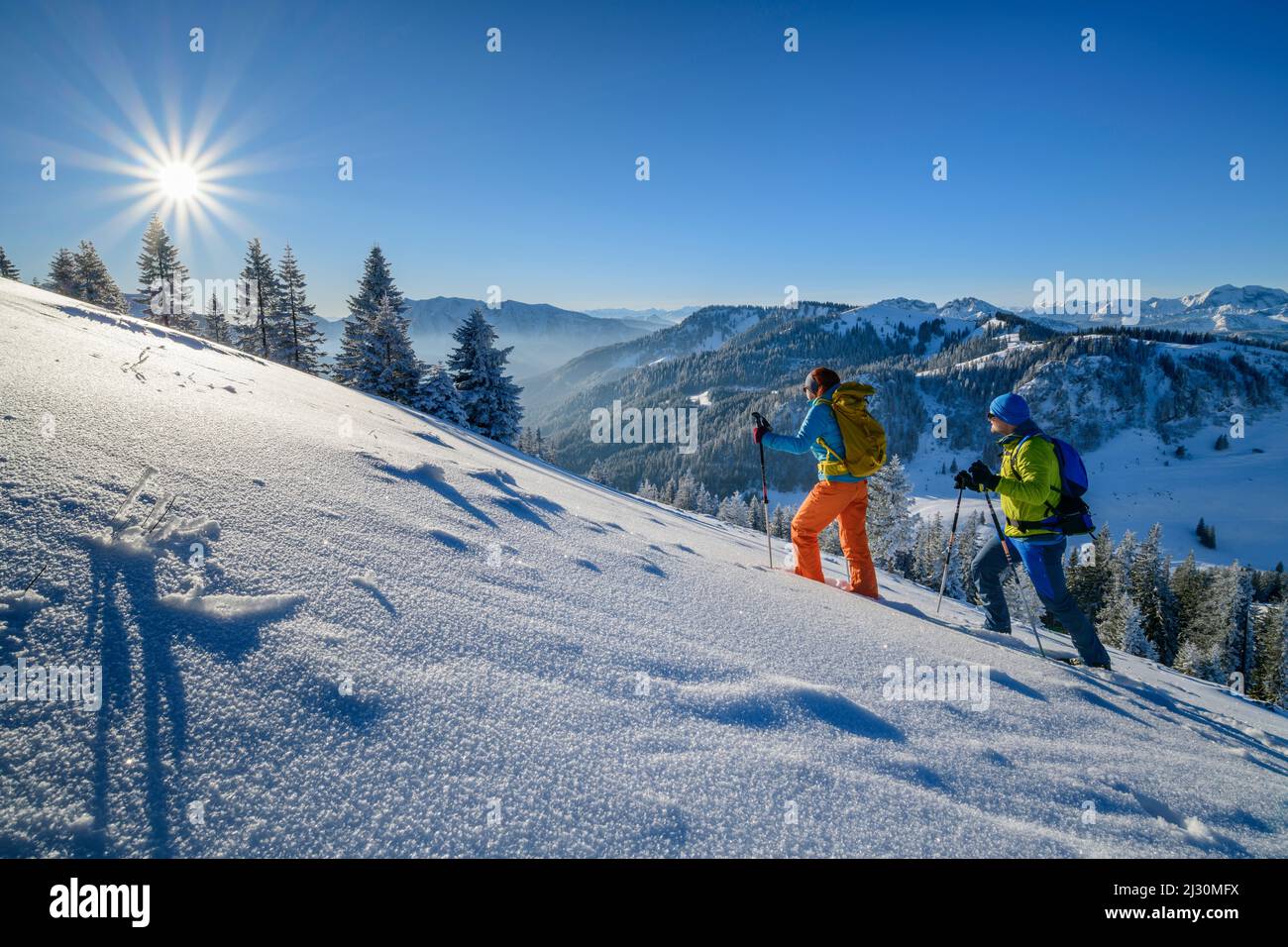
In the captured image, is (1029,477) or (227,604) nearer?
(227,604)

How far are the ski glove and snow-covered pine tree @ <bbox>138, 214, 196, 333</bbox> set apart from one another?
49.2 meters

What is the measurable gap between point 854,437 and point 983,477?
4.22 feet

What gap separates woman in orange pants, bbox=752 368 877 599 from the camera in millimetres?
5484

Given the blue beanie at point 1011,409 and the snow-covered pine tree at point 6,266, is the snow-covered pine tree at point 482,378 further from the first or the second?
the snow-covered pine tree at point 6,266

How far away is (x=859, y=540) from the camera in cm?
561

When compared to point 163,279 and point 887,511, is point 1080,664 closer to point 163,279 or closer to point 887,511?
point 887,511

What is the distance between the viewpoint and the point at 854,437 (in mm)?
5414

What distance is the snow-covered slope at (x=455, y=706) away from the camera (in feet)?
4.80

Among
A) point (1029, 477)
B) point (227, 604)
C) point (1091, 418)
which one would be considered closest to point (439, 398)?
point (227, 604)

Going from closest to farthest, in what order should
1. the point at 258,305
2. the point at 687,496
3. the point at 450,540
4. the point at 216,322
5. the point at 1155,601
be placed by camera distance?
the point at 450,540, the point at 258,305, the point at 216,322, the point at 1155,601, the point at 687,496

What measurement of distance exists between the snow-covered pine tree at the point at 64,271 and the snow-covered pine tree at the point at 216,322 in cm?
732
